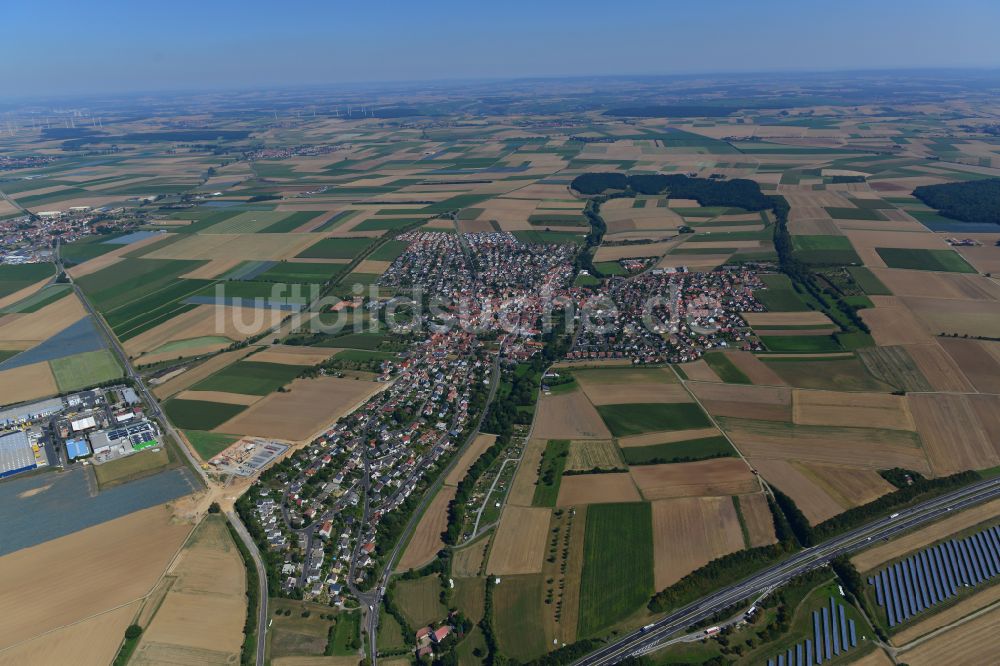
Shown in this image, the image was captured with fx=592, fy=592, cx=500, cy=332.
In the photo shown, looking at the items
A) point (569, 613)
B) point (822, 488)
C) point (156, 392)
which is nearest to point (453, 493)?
point (569, 613)

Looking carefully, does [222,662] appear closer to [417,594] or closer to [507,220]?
[417,594]

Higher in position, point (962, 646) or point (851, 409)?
point (851, 409)

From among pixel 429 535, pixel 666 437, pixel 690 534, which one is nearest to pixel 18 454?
pixel 429 535

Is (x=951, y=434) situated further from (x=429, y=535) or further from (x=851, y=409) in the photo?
(x=429, y=535)

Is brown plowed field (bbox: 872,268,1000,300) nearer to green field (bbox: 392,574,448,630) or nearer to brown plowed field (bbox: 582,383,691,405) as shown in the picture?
brown plowed field (bbox: 582,383,691,405)

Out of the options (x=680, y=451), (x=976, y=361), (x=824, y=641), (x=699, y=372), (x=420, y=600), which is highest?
(x=976, y=361)

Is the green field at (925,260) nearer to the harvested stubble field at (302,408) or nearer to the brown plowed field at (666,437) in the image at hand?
the brown plowed field at (666,437)

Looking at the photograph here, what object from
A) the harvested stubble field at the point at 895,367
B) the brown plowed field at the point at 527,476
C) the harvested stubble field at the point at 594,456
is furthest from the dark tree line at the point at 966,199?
the brown plowed field at the point at 527,476
